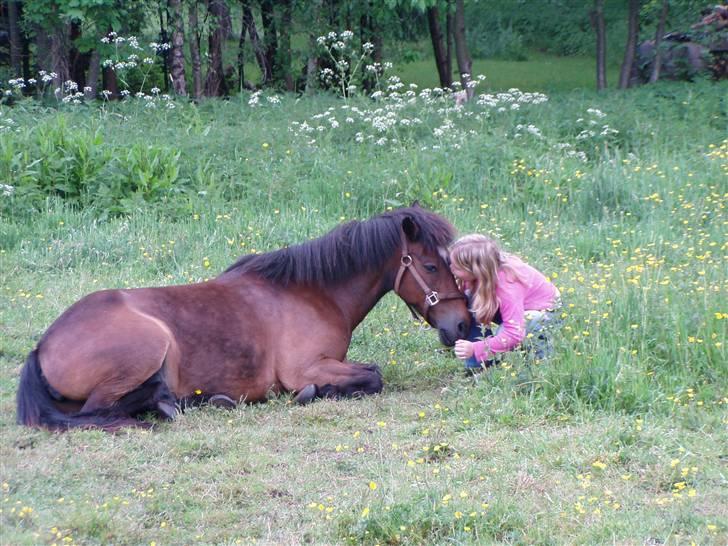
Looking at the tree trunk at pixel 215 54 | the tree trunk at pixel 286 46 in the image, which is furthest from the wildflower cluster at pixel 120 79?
the tree trunk at pixel 286 46

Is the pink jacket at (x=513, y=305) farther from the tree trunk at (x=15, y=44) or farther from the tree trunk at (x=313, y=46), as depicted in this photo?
the tree trunk at (x=15, y=44)

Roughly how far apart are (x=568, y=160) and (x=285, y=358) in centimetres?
573

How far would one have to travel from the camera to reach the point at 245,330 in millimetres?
5910

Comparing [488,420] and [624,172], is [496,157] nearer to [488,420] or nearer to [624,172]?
[624,172]

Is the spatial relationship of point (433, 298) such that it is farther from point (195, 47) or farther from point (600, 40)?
point (600, 40)

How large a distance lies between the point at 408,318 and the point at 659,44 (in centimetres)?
995

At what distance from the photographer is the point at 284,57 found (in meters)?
17.6

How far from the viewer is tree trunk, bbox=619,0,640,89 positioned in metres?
15.4

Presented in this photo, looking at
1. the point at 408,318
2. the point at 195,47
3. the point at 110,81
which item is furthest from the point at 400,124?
the point at 110,81

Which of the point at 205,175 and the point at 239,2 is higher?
the point at 239,2

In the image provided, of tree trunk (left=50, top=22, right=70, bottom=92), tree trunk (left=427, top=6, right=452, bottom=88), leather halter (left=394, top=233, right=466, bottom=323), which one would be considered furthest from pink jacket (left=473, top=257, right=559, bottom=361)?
tree trunk (left=427, top=6, right=452, bottom=88)

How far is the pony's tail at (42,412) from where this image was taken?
5242 millimetres

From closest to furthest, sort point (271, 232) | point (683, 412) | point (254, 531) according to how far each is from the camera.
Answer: point (254, 531) < point (683, 412) < point (271, 232)

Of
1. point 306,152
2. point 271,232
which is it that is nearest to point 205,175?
point 306,152
